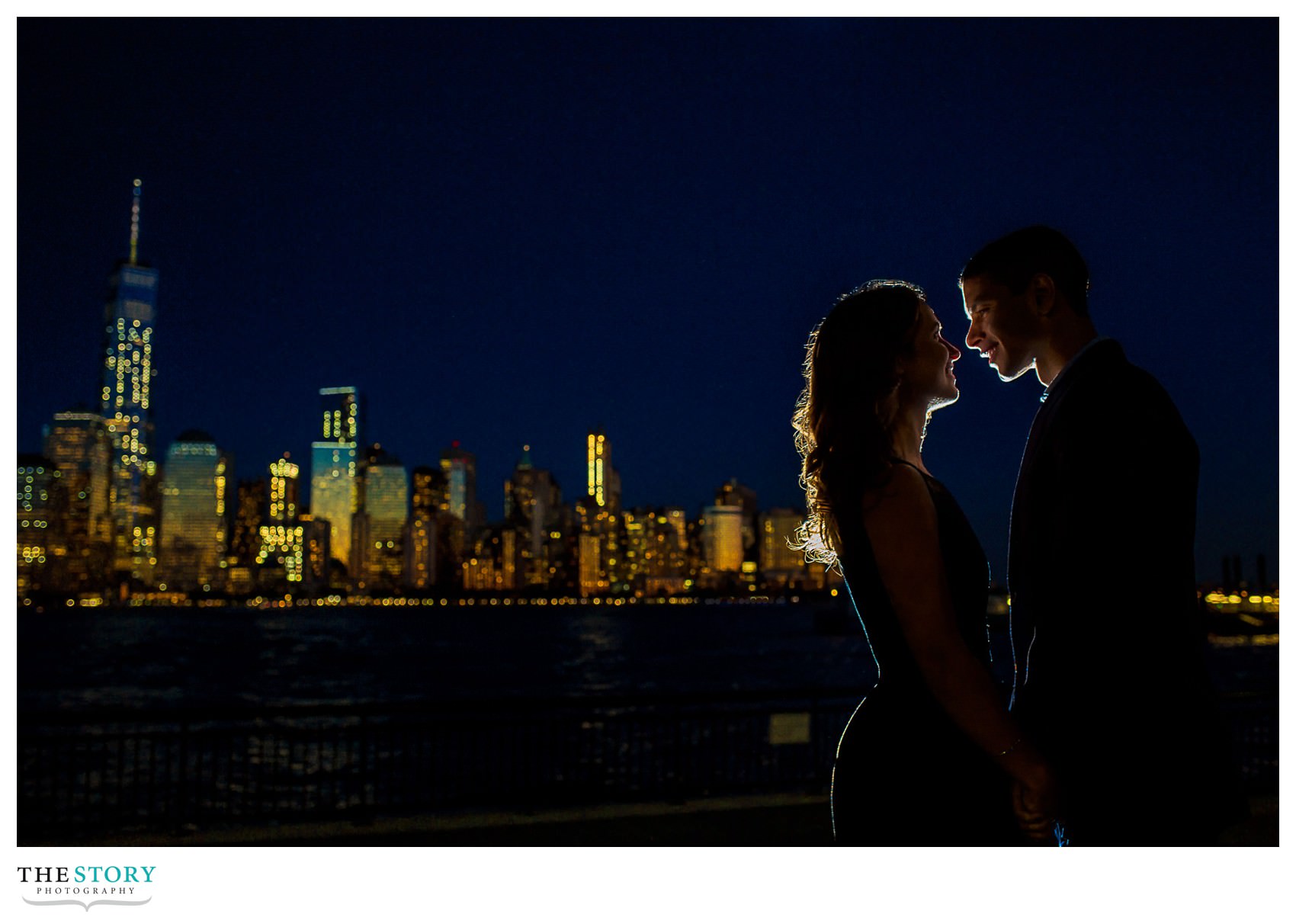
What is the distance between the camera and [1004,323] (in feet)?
6.48

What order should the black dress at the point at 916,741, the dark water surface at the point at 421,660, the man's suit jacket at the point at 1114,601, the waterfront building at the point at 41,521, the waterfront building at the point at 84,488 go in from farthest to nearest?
1. the waterfront building at the point at 84,488
2. the waterfront building at the point at 41,521
3. the dark water surface at the point at 421,660
4. the black dress at the point at 916,741
5. the man's suit jacket at the point at 1114,601

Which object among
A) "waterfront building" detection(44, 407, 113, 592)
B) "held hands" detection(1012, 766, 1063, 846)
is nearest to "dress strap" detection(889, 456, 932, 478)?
Result: "held hands" detection(1012, 766, 1063, 846)

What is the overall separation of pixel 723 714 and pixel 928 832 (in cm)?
563

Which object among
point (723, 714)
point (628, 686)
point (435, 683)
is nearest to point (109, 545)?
point (435, 683)

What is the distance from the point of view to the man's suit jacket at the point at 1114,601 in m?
1.76

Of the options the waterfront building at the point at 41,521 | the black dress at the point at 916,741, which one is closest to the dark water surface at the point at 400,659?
the waterfront building at the point at 41,521

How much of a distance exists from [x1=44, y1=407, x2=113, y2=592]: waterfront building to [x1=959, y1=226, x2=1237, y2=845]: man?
8754 cm

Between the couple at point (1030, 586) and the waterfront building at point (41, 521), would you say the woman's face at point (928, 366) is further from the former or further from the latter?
the waterfront building at point (41, 521)

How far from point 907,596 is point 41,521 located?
306 feet

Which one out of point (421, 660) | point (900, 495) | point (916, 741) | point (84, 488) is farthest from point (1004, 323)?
point (84, 488)

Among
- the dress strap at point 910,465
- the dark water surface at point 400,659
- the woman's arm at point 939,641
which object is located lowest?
the dark water surface at point 400,659
